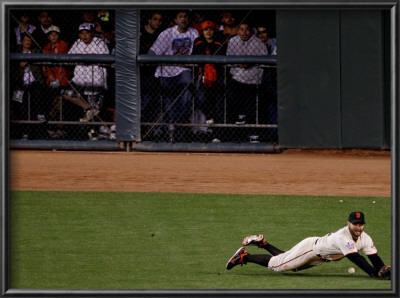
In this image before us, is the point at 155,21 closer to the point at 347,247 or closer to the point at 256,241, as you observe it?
the point at 256,241

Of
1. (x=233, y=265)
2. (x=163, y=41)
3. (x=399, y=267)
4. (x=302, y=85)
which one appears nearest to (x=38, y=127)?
(x=163, y=41)

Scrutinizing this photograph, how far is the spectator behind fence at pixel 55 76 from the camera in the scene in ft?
45.3

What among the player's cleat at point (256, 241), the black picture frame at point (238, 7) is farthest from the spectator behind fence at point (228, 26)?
the black picture frame at point (238, 7)

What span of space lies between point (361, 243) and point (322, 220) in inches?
106

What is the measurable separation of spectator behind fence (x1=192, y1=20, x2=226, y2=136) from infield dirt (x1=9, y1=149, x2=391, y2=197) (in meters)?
0.68

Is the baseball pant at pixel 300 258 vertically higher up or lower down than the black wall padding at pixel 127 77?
lower down

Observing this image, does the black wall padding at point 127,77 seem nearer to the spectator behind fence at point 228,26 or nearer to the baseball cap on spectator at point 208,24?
the baseball cap on spectator at point 208,24

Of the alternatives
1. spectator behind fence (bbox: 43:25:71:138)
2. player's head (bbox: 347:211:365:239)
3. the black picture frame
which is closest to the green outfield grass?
player's head (bbox: 347:211:365:239)

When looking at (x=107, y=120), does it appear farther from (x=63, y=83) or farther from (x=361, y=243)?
(x=361, y=243)

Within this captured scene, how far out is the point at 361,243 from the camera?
682 cm

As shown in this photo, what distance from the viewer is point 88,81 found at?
13.9 metres

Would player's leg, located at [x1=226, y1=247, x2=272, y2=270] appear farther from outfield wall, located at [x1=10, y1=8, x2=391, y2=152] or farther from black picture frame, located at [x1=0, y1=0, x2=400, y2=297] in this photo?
outfield wall, located at [x1=10, y1=8, x2=391, y2=152]

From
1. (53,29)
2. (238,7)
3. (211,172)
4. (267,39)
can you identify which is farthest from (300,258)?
(53,29)

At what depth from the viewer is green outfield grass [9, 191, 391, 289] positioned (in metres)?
6.82
